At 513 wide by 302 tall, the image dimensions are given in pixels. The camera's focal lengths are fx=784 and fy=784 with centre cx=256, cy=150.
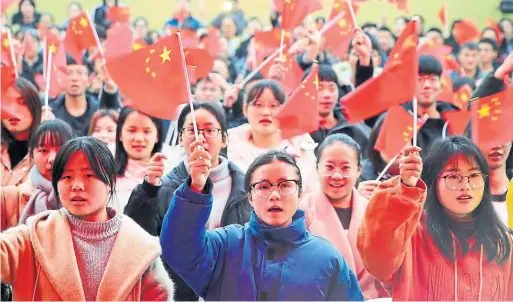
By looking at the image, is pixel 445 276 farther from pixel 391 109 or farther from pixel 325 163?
pixel 391 109

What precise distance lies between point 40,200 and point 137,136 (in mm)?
656

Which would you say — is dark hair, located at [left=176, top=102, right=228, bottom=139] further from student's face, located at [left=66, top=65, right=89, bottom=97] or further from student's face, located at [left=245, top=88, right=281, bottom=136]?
student's face, located at [left=66, top=65, right=89, bottom=97]

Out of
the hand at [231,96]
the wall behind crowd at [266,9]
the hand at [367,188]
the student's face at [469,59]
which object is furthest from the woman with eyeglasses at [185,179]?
the wall behind crowd at [266,9]

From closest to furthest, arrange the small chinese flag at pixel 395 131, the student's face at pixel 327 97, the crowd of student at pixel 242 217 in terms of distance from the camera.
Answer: the crowd of student at pixel 242 217, the small chinese flag at pixel 395 131, the student's face at pixel 327 97

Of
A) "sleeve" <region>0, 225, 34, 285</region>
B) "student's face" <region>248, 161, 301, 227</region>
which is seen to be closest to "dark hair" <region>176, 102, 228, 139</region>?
"student's face" <region>248, 161, 301, 227</region>

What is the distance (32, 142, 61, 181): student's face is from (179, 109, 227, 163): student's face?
1.69ft

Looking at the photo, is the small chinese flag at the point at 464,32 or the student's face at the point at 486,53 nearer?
the student's face at the point at 486,53

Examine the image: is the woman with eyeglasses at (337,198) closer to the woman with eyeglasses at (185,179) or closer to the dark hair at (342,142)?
the dark hair at (342,142)

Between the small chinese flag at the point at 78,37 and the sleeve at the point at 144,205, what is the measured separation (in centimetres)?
250

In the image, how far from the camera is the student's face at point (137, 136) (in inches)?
132

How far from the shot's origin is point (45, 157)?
2953 millimetres

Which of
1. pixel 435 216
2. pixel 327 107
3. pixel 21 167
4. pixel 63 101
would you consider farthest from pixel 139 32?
pixel 435 216

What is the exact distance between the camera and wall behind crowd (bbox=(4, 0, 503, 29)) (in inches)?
431

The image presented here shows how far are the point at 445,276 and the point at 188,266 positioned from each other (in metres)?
0.90
